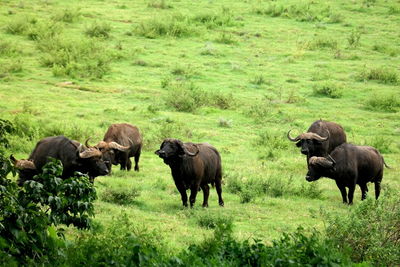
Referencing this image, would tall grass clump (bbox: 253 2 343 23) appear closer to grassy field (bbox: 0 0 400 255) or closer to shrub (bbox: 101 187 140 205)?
grassy field (bbox: 0 0 400 255)

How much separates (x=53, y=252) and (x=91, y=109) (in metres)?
15.0

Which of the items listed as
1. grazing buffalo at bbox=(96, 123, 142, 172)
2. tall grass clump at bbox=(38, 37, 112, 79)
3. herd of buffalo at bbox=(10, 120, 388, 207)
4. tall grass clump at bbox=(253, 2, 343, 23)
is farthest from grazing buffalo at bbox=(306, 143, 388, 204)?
tall grass clump at bbox=(253, 2, 343, 23)

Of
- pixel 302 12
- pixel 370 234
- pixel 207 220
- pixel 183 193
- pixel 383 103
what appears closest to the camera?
pixel 370 234

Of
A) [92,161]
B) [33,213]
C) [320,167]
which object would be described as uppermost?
[33,213]

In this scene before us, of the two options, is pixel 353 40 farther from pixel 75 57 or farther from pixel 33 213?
pixel 33 213

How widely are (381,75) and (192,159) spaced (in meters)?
16.2

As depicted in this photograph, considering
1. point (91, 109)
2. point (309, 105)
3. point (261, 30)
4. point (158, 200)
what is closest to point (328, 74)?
point (309, 105)

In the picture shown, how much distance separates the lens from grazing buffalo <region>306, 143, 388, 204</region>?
1602 centimetres

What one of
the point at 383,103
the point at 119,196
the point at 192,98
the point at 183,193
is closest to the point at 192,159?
the point at 183,193

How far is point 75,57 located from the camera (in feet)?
91.4

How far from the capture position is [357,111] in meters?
25.2

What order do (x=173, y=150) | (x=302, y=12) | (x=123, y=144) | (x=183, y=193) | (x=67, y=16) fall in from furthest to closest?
1. (x=302, y=12)
2. (x=67, y=16)
3. (x=123, y=144)
4. (x=183, y=193)
5. (x=173, y=150)

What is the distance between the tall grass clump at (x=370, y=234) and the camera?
10.6 m

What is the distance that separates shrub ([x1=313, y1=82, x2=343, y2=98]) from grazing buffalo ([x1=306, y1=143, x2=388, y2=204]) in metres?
10.1
